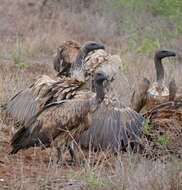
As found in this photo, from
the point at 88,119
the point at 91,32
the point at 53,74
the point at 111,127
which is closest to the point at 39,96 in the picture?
the point at 88,119

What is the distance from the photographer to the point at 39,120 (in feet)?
17.9

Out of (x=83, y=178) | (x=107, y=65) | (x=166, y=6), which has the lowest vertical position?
(x=83, y=178)

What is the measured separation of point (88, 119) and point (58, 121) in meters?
0.38

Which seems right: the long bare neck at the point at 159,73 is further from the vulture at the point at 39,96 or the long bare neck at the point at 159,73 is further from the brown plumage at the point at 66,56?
the vulture at the point at 39,96

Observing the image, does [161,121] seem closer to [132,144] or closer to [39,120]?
[132,144]

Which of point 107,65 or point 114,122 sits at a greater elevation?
point 107,65

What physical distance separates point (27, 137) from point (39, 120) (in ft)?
0.85

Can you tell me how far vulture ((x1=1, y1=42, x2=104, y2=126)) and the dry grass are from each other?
0.37 m

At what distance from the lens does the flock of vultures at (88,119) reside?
15.7ft

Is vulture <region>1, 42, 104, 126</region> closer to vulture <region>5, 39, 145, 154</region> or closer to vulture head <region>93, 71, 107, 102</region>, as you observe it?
vulture <region>5, 39, 145, 154</region>

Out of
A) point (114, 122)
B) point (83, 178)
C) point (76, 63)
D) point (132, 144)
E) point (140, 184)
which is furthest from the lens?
point (76, 63)

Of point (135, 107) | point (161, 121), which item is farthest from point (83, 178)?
point (135, 107)

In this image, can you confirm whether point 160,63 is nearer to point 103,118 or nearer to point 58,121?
point 103,118

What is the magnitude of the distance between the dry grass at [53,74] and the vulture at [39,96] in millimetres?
370
